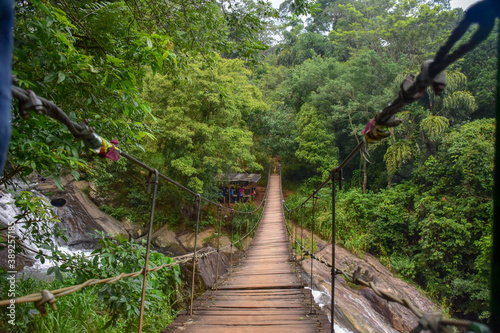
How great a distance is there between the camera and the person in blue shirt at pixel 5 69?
0.99 feet

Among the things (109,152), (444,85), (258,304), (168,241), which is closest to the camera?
(444,85)

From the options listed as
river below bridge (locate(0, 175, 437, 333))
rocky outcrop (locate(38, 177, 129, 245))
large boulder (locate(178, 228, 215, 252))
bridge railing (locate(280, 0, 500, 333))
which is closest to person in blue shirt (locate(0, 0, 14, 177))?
bridge railing (locate(280, 0, 500, 333))

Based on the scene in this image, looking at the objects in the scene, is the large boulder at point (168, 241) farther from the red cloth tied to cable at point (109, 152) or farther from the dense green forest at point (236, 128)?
the red cloth tied to cable at point (109, 152)

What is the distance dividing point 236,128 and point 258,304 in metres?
6.14

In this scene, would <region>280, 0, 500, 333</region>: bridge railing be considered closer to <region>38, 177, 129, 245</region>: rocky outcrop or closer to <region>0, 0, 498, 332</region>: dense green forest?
<region>0, 0, 498, 332</region>: dense green forest

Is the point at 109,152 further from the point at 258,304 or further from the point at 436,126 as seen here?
the point at 436,126

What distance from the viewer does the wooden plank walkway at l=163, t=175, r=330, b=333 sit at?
1853 mm

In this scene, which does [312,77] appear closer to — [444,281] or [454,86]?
[454,86]

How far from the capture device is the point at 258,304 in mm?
2348

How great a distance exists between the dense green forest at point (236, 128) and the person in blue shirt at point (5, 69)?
3.16 feet

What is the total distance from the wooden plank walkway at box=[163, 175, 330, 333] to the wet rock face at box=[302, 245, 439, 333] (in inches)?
31.2

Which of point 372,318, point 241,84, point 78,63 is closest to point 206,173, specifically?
point 241,84

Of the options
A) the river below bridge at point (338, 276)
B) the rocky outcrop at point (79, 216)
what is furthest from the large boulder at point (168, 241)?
the rocky outcrop at point (79, 216)

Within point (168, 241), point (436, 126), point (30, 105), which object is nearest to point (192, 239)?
point (168, 241)
